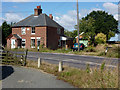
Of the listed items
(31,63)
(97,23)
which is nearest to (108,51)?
(31,63)

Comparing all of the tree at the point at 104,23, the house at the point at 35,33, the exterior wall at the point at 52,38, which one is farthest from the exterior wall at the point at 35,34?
the tree at the point at 104,23

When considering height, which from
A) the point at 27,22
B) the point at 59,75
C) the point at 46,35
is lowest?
the point at 59,75

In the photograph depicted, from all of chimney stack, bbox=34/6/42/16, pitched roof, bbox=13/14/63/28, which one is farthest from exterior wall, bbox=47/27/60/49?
chimney stack, bbox=34/6/42/16

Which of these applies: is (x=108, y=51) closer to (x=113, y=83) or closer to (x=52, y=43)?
(x=52, y=43)

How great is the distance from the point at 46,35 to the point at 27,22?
6.08 metres

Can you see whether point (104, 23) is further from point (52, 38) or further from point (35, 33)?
point (35, 33)

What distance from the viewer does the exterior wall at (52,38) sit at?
4096cm

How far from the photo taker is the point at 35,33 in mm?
40969

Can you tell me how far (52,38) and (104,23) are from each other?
28.8 metres

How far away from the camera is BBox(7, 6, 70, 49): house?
1591 inches

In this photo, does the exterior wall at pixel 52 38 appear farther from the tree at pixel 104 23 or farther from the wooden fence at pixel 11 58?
the wooden fence at pixel 11 58

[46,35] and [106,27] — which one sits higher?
[106,27]

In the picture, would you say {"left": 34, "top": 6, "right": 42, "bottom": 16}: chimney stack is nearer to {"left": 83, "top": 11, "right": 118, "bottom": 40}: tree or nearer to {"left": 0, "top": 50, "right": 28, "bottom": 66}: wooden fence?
{"left": 83, "top": 11, "right": 118, "bottom": 40}: tree

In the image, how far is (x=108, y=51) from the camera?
2783cm
